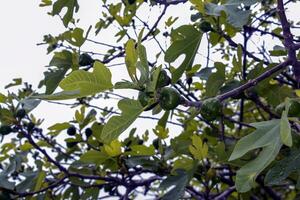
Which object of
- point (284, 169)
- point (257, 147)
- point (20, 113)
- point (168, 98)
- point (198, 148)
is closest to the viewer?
point (257, 147)

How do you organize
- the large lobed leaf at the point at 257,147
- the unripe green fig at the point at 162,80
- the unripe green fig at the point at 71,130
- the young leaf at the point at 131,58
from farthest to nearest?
the unripe green fig at the point at 71,130 < the unripe green fig at the point at 162,80 < the young leaf at the point at 131,58 < the large lobed leaf at the point at 257,147

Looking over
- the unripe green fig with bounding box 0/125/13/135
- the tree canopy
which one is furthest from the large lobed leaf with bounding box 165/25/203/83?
the unripe green fig with bounding box 0/125/13/135

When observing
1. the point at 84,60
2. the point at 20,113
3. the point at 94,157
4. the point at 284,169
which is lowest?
the point at 284,169

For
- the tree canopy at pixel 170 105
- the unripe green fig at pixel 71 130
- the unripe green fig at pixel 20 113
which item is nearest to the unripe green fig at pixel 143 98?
the tree canopy at pixel 170 105

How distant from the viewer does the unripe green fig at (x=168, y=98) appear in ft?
3.34

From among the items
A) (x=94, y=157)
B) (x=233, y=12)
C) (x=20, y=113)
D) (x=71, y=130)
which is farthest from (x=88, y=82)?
(x=71, y=130)

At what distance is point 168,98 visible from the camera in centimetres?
102

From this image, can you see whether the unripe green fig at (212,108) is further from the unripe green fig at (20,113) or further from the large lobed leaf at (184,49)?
the unripe green fig at (20,113)

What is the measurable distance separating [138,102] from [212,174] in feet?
2.12

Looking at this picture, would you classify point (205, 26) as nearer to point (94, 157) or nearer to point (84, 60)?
point (84, 60)

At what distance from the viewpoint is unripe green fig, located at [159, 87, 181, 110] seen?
1017mm

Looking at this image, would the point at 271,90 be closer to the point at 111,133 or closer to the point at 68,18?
the point at 68,18

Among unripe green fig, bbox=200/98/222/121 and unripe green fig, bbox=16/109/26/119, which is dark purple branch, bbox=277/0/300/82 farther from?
unripe green fig, bbox=16/109/26/119

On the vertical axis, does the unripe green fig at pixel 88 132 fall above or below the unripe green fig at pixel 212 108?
above
